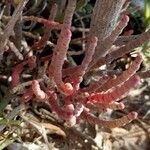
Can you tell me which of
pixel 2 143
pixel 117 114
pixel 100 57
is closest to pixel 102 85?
pixel 100 57

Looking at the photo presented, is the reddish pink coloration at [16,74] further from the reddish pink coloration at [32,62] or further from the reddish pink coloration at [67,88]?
the reddish pink coloration at [67,88]

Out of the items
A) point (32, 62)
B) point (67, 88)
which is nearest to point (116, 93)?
point (67, 88)

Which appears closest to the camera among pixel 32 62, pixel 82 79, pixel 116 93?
pixel 116 93

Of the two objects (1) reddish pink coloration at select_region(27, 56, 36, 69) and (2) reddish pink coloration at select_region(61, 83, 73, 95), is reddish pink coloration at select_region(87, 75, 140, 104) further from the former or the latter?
(1) reddish pink coloration at select_region(27, 56, 36, 69)

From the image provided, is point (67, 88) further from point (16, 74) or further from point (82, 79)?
point (16, 74)

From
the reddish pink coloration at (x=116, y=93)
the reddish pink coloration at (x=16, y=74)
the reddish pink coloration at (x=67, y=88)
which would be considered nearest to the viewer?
the reddish pink coloration at (x=116, y=93)

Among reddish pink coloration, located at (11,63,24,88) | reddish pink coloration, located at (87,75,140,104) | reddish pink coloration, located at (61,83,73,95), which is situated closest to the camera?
reddish pink coloration, located at (87,75,140,104)

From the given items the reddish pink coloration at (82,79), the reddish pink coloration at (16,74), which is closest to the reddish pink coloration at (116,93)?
the reddish pink coloration at (82,79)

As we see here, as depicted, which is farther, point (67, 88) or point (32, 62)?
point (32, 62)

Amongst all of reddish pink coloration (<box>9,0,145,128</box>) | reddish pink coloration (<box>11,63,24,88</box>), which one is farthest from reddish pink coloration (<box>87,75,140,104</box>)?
reddish pink coloration (<box>11,63,24,88</box>)
